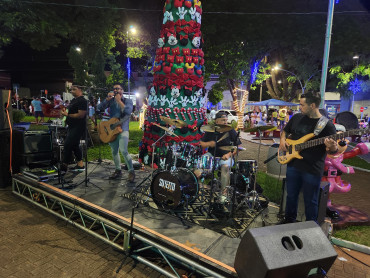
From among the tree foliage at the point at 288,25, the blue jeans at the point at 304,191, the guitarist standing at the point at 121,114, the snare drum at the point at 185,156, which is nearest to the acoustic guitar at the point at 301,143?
the blue jeans at the point at 304,191

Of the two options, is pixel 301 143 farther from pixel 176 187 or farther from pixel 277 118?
pixel 277 118

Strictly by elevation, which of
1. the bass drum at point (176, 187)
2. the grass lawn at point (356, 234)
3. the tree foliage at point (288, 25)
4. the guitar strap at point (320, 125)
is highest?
the tree foliage at point (288, 25)

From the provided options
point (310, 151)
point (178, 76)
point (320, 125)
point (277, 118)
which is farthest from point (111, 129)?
point (277, 118)

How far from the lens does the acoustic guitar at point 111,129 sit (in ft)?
19.5

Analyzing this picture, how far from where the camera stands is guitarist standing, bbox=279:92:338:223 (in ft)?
12.6

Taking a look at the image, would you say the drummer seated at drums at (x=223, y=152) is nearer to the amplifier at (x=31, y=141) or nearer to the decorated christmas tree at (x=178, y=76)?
the decorated christmas tree at (x=178, y=76)

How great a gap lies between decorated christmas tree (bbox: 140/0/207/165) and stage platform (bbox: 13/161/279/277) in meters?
2.42

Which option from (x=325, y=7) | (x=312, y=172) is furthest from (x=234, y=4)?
(x=312, y=172)

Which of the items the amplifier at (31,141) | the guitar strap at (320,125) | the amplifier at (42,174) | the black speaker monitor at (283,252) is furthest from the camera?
the amplifier at (31,141)

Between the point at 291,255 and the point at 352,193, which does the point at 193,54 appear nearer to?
the point at 352,193

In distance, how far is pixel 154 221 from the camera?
425cm

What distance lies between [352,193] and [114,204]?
21.1 ft

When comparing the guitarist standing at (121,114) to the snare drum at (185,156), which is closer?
the snare drum at (185,156)

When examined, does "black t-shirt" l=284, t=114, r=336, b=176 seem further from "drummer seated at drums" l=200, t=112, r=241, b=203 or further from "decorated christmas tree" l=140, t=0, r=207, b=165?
"decorated christmas tree" l=140, t=0, r=207, b=165
